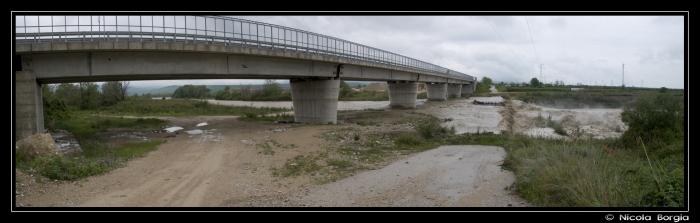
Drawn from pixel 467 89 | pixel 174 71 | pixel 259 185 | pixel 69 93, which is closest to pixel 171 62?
pixel 174 71

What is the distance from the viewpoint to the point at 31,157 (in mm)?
10836

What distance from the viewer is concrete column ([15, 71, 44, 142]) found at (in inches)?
583

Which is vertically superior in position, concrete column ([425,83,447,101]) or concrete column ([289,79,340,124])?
concrete column ([425,83,447,101])

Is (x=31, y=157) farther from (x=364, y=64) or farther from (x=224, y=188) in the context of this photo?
(x=364, y=64)

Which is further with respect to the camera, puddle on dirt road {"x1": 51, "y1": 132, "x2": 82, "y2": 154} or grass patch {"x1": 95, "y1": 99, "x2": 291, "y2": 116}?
grass patch {"x1": 95, "y1": 99, "x2": 291, "y2": 116}

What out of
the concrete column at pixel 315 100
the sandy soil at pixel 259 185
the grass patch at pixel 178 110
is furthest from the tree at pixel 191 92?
the sandy soil at pixel 259 185

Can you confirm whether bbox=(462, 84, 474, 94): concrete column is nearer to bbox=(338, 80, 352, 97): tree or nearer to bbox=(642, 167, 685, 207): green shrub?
bbox=(338, 80, 352, 97): tree

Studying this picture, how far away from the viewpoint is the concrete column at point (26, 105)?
48.6ft

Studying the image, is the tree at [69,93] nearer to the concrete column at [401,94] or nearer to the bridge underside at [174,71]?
the bridge underside at [174,71]

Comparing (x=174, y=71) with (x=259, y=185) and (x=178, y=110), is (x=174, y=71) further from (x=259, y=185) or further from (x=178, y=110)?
(x=178, y=110)

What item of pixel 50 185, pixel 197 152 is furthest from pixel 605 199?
pixel 197 152

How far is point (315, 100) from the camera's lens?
28.3 m

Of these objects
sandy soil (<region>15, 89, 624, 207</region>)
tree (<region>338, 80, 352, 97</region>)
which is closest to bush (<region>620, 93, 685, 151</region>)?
sandy soil (<region>15, 89, 624, 207</region>)
